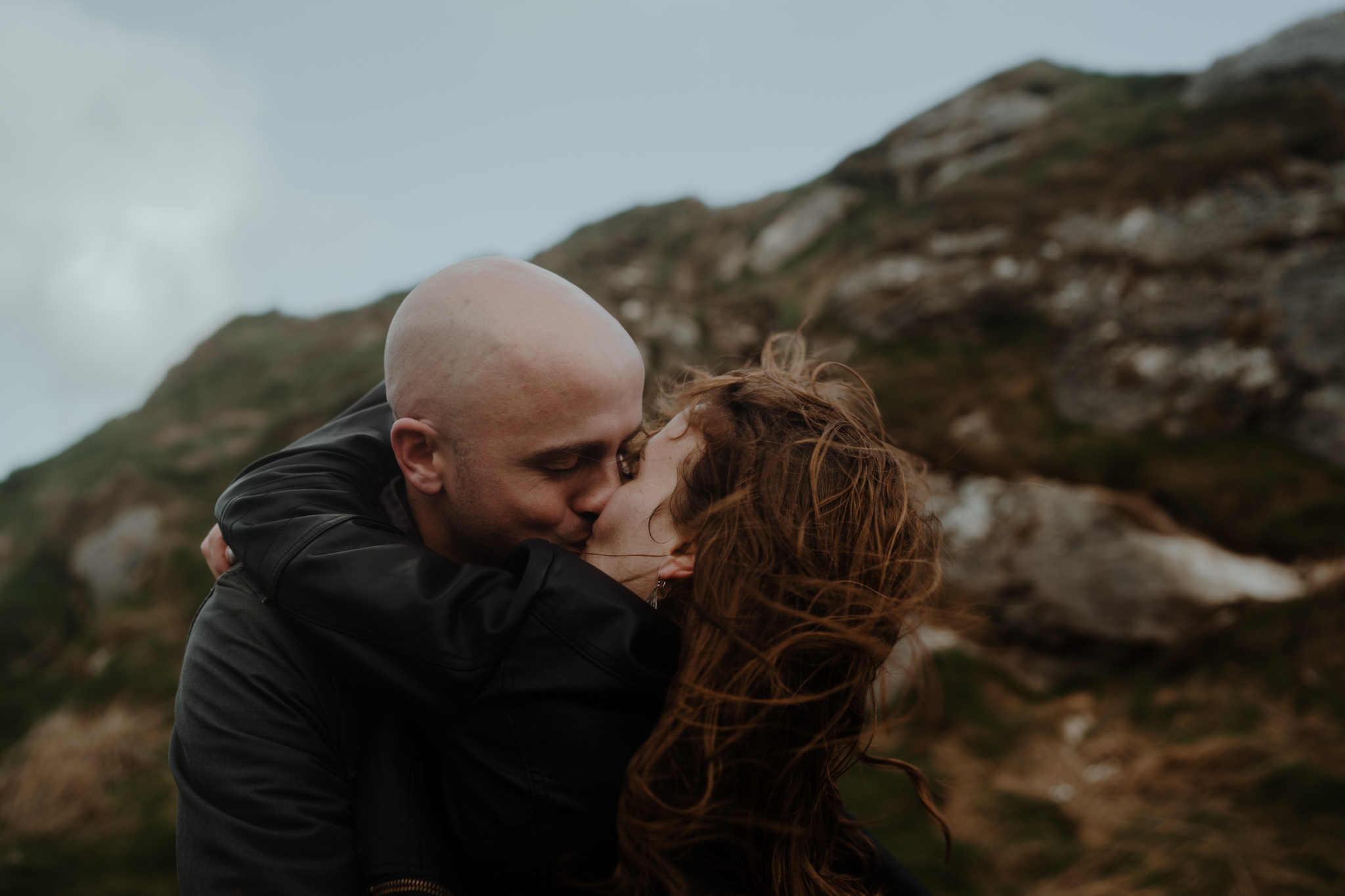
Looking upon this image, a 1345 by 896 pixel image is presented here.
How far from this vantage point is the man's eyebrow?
6.59 feet

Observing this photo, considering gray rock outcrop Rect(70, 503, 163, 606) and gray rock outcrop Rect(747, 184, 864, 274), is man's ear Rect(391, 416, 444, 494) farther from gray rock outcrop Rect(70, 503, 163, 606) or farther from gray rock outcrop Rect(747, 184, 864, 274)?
gray rock outcrop Rect(747, 184, 864, 274)

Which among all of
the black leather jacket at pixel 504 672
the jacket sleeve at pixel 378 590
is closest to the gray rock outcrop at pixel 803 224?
the jacket sleeve at pixel 378 590

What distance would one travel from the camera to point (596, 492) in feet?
6.98

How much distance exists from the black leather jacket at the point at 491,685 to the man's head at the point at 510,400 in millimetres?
326

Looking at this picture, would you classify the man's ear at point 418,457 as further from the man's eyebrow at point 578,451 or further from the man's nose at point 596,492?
the man's nose at point 596,492

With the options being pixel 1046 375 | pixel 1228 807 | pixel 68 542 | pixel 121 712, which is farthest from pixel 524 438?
pixel 68 542

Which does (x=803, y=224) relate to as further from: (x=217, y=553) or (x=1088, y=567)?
(x=217, y=553)

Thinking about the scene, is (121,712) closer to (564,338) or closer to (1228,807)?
(564,338)

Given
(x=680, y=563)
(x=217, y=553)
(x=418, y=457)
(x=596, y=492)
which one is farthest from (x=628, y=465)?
(x=217, y=553)

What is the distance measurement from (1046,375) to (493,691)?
7706 mm

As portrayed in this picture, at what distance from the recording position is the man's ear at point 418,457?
6.76 ft

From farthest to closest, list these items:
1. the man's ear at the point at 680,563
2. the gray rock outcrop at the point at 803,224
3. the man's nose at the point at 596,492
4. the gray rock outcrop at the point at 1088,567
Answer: the gray rock outcrop at the point at 803,224, the gray rock outcrop at the point at 1088,567, the man's nose at the point at 596,492, the man's ear at the point at 680,563

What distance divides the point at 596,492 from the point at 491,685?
2.37 feet

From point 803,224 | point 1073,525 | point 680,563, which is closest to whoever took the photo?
point 680,563
